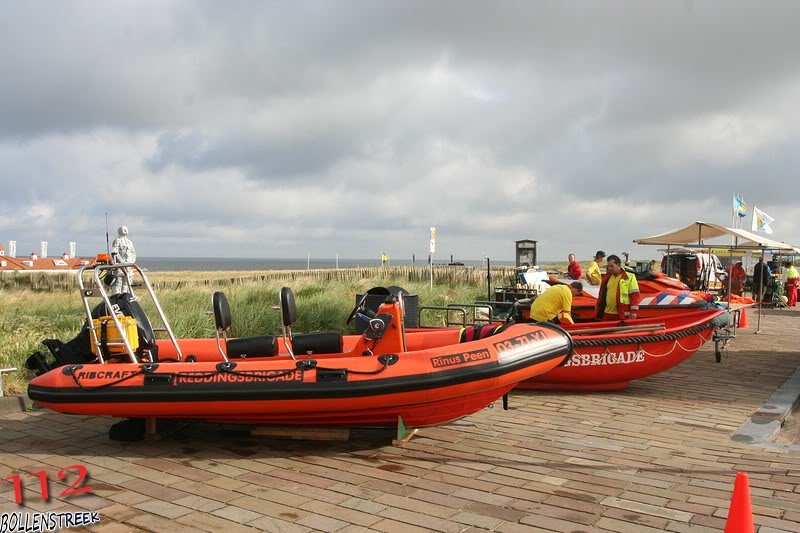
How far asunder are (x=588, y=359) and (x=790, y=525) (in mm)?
3941

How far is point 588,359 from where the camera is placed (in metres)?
7.62

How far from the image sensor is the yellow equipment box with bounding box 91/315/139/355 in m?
5.79

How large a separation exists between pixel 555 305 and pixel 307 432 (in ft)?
12.3

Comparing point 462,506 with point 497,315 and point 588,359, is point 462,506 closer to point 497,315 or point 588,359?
point 588,359

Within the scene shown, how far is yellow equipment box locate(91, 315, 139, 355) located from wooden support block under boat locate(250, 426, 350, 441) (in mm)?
1451

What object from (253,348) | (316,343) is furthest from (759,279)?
(253,348)

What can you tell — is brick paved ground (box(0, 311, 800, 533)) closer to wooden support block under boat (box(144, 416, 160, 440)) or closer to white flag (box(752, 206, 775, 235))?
wooden support block under boat (box(144, 416, 160, 440))

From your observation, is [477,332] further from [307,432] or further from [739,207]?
[739,207]

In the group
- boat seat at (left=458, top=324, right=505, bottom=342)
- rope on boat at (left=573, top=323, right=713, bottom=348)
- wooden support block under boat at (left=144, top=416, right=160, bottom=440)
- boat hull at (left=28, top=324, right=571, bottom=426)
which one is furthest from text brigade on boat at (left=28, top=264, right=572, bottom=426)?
rope on boat at (left=573, top=323, right=713, bottom=348)

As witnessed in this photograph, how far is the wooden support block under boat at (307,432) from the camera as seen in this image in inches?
212

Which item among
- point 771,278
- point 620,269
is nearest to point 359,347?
point 620,269

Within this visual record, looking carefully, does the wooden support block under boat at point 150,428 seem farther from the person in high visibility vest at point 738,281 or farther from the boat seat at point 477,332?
the person in high visibility vest at point 738,281

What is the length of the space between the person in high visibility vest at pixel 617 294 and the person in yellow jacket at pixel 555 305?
879 mm

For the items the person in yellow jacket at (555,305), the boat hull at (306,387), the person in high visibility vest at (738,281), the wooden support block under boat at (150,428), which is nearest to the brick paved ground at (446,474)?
the wooden support block under boat at (150,428)
